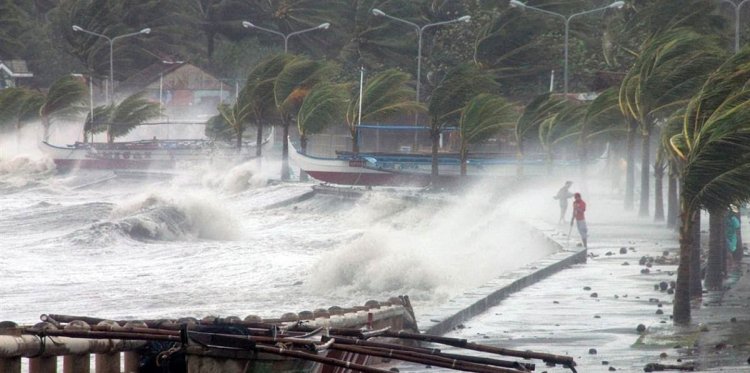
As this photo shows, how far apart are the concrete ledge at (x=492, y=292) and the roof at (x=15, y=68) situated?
281 feet

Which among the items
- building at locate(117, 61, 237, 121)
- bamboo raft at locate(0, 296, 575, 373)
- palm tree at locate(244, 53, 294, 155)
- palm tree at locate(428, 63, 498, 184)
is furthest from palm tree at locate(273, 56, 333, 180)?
bamboo raft at locate(0, 296, 575, 373)

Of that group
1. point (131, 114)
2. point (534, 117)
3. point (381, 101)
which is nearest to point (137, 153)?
point (131, 114)

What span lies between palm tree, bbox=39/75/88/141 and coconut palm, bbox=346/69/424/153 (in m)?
28.6

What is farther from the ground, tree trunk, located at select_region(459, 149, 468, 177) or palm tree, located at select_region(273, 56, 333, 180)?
palm tree, located at select_region(273, 56, 333, 180)

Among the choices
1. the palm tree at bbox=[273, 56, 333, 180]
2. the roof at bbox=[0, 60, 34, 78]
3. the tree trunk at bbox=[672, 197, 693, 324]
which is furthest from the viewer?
the roof at bbox=[0, 60, 34, 78]

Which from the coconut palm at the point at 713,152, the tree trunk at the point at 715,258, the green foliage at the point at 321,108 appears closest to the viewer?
the coconut palm at the point at 713,152

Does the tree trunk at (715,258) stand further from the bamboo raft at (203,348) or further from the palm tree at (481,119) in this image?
the palm tree at (481,119)

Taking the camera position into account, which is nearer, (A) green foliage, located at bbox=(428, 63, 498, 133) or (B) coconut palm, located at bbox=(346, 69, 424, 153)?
(A) green foliage, located at bbox=(428, 63, 498, 133)

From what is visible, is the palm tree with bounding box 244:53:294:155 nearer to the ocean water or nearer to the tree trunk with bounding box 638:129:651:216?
the ocean water

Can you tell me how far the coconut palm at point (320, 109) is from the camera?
6017 centimetres

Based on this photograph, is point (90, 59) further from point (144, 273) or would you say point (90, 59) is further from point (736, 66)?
point (736, 66)

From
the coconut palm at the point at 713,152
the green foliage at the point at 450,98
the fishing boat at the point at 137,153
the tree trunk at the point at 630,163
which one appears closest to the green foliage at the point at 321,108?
the green foliage at the point at 450,98

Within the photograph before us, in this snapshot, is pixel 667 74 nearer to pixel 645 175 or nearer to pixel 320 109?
pixel 645 175

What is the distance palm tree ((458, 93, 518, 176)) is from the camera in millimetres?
55125
